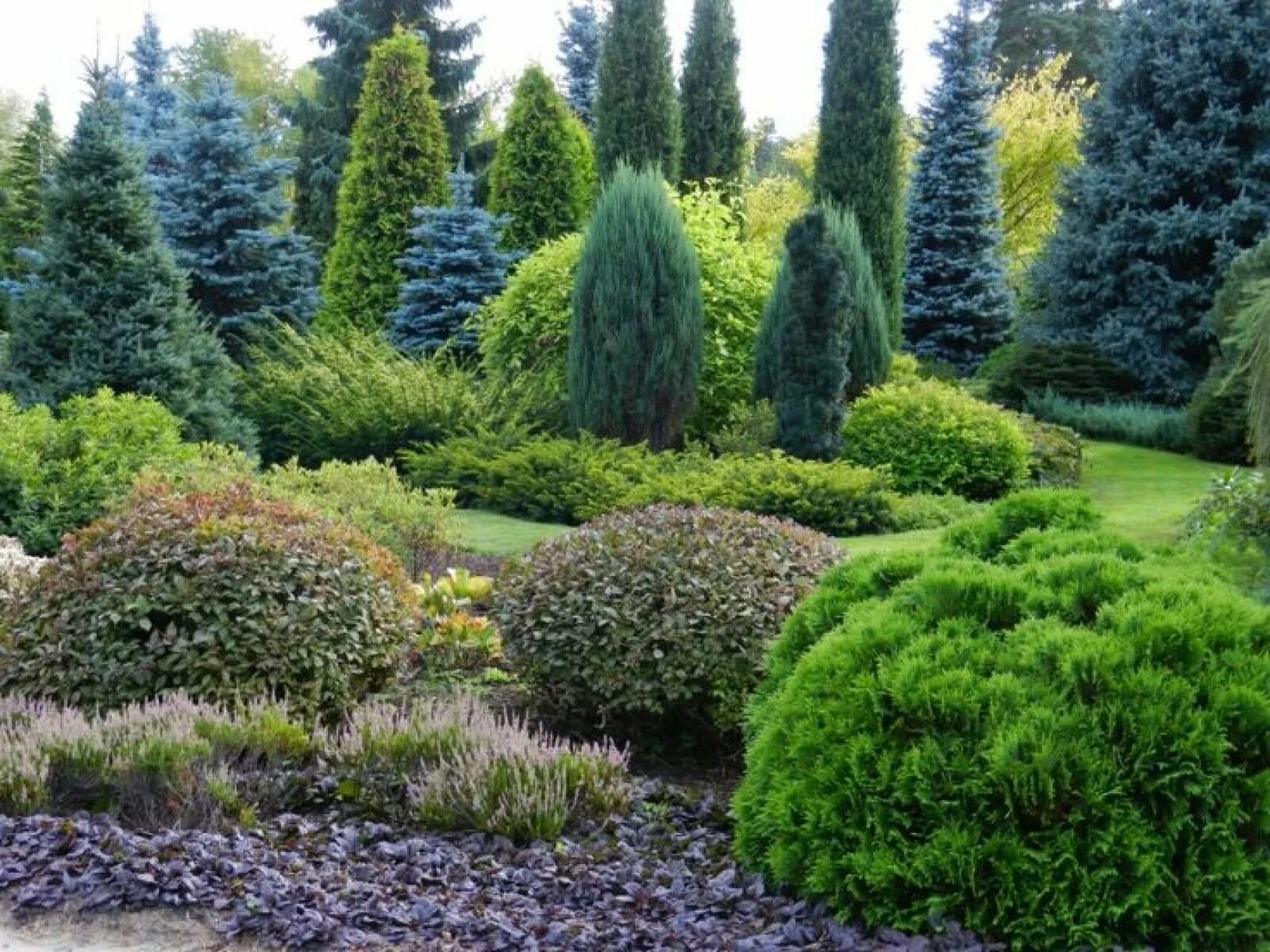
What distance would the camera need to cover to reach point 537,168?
20.9 m

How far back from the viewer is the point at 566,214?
21141 millimetres

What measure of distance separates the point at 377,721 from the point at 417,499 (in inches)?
180

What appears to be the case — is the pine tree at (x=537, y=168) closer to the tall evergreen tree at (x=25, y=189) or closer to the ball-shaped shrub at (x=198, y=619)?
A: the tall evergreen tree at (x=25, y=189)

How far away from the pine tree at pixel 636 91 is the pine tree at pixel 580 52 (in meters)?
11.7

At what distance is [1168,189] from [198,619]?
17.0 m

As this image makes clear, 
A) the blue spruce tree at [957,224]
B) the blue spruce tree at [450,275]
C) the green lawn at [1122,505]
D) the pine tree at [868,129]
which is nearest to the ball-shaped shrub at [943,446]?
the green lawn at [1122,505]

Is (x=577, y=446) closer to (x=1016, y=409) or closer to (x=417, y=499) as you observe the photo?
(x=417, y=499)

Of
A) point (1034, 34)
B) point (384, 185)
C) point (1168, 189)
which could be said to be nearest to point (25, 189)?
point (384, 185)

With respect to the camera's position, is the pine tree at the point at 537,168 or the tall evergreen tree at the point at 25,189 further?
the tall evergreen tree at the point at 25,189

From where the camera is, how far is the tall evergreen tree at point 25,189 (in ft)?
83.5

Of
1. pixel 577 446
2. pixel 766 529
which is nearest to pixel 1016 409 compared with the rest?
pixel 577 446

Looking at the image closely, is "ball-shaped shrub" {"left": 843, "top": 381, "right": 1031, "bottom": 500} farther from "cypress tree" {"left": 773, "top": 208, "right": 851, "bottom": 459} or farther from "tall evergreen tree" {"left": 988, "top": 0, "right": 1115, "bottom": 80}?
"tall evergreen tree" {"left": 988, "top": 0, "right": 1115, "bottom": 80}

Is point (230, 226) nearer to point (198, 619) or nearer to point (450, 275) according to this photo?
point (450, 275)

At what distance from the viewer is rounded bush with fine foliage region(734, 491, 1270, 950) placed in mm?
3104
